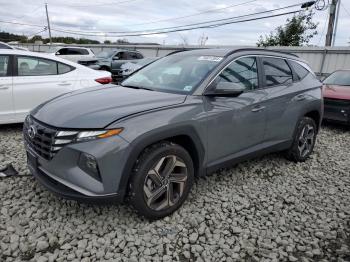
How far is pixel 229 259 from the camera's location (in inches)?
105

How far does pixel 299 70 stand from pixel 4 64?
4838 millimetres

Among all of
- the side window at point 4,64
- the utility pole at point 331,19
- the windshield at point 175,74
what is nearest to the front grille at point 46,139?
the windshield at point 175,74

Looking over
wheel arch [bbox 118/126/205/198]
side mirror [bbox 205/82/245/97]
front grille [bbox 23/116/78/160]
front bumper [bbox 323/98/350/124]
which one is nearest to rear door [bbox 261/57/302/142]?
side mirror [bbox 205/82/245/97]

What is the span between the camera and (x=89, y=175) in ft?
8.66

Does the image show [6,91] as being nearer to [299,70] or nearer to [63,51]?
[299,70]

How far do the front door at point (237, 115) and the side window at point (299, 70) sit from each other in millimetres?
1001

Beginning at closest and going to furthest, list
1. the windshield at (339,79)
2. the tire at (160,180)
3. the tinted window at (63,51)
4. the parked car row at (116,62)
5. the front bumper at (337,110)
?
the tire at (160,180) < the front bumper at (337,110) < the windshield at (339,79) < the parked car row at (116,62) < the tinted window at (63,51)

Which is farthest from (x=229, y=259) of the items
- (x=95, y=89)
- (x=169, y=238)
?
(x=95, y=89)

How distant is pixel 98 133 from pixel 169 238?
115cm

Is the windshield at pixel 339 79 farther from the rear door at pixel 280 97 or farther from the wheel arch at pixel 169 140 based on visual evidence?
the wheel arch at pixel 169 140

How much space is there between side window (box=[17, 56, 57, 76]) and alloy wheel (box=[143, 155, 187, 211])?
151 inches

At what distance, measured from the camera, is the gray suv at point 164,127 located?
2648 millimetres

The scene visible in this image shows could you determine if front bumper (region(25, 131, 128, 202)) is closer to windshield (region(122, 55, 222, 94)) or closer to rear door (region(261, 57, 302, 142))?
windshield (region(122, 55, 222, 94))

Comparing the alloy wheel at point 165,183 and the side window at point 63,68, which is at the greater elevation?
the side window at point 63,68
